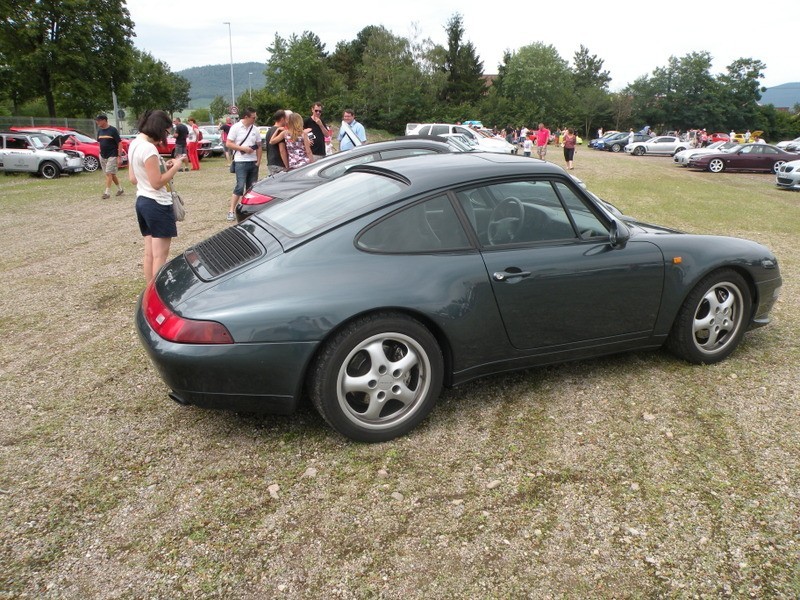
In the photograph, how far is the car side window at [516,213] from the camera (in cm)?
353

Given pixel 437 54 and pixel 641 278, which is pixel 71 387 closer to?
pixel 641 278

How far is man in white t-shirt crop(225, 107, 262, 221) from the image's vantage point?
30.8 feet

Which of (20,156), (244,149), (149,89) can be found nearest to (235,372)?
(244,149)

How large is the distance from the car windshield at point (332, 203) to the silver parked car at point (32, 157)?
18214 mm

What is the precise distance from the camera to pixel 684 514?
9.02 feet

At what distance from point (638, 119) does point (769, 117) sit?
1454 cm

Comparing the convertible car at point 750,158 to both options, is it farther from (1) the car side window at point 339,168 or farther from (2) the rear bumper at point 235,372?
(2) the rear bumper at point 235,372

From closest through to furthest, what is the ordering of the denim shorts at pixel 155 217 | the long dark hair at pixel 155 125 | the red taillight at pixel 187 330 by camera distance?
1. the red taillight at pixel 187 330
2. the long dark hair at pixel 155 125
3. the denim shorts at pixel 155 217

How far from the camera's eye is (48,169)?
750 inches

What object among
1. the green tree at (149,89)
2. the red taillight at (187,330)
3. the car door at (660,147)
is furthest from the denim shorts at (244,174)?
the green tree at (149,89)

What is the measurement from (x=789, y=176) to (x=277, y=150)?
1686 cm

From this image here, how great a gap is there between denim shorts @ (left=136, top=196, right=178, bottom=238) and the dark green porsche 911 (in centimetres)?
167

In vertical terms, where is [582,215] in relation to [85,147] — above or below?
above

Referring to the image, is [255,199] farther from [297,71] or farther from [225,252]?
[297,71]
